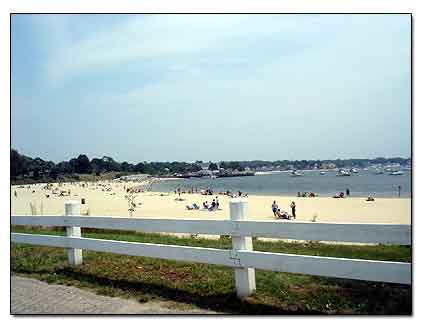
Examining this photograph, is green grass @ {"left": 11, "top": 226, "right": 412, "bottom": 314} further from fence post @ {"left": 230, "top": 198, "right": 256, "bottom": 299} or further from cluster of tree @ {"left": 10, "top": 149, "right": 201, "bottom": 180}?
cluster of tree @ {"left": 10, "top": 149, "right": 201, "bottom": 180}

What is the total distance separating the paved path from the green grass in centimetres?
16

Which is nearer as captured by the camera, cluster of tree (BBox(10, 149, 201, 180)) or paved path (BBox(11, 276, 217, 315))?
paved path (BBox(11, 276, 217, 315))

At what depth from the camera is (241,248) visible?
15.8ft

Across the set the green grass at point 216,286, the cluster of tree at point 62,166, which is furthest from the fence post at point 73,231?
the cluster of tree at point 62,166

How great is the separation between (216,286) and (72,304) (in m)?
1.64

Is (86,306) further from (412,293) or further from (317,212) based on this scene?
(317,212)

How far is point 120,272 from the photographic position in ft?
20.1

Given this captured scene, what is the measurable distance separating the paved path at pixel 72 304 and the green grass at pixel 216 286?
0.16 m

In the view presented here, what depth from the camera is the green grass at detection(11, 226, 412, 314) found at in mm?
4484

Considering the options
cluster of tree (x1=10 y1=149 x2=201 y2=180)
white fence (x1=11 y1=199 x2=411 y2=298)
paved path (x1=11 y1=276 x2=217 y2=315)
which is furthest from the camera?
cluster of tree (x1=10 y1=149 x2=201 y2=180)

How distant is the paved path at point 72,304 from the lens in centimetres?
472

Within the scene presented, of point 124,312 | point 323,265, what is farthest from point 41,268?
point 323,265

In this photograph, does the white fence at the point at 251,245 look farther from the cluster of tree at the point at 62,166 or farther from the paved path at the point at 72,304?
the cluster of tree at the point at 62,166

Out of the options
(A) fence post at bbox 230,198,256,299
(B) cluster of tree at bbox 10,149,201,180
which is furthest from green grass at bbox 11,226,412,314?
(B) cluster of tree at bbox 10,149,201,180
